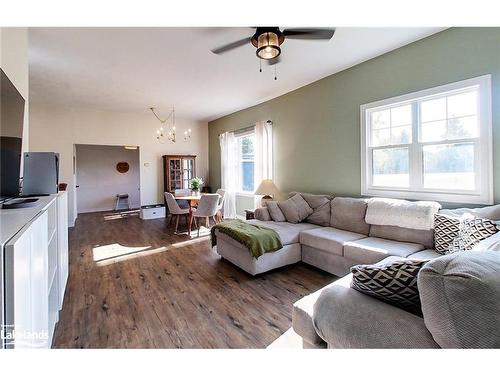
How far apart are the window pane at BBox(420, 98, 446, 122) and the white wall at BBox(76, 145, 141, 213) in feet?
24.6

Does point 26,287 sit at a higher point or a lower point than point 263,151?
lower

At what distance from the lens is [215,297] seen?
8.04 ft

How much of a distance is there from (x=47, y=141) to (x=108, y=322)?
18.0ft

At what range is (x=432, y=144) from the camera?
2877mm

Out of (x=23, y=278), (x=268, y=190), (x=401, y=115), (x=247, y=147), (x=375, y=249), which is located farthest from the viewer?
(x=247, y=147)

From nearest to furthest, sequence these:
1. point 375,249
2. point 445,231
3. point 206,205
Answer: point 445,231, point 375,249, point 206,205

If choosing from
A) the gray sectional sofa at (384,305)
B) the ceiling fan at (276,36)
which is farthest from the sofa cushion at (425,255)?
the ceiling fan at (276,36)

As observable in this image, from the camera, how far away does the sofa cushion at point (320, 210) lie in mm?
3635

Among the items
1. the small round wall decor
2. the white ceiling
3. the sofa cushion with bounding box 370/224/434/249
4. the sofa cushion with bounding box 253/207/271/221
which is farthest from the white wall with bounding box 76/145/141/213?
the sofa cushion with bounding box 370/224/434/249

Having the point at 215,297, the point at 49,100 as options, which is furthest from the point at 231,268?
the point at 49,100

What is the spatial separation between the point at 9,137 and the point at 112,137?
16.8 ft

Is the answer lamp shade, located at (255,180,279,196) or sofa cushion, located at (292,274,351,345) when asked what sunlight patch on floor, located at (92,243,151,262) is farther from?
sofa cushion, located at (292,274,351,345)

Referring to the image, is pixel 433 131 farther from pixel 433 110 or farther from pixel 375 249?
pixel 375 249

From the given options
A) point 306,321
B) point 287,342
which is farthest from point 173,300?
point 306,321
